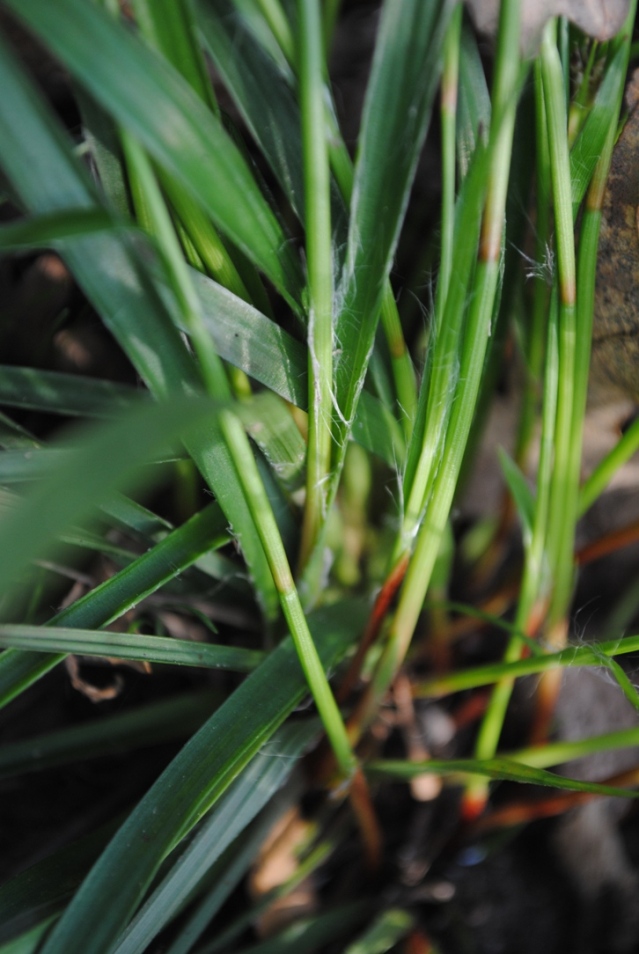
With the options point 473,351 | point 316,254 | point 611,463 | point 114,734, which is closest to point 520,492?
point 611,463

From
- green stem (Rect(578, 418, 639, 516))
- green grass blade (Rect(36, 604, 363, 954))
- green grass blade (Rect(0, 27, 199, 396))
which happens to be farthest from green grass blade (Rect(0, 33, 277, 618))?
green stem (Rect(578, 418, 639, 516))

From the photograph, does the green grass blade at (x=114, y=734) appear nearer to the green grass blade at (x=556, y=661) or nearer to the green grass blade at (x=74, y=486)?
the green grass blade at (x=556, y=661)

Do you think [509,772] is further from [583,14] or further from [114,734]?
[583,14]

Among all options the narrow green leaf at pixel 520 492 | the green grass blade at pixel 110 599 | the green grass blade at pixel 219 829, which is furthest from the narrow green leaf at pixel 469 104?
the green grass blade at pixel 219 829

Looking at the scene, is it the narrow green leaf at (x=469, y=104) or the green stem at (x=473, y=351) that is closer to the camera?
the green stem at (x=473, y=351)

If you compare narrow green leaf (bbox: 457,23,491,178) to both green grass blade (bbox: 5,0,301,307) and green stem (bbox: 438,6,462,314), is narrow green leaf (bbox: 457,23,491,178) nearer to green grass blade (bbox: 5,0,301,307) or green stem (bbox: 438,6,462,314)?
green stem (bbox: 438,6,462,314)
